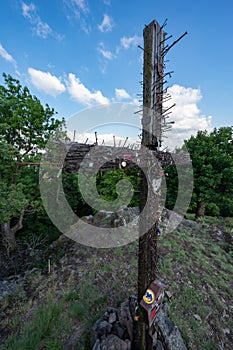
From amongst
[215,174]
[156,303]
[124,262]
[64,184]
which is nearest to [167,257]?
[124,262]

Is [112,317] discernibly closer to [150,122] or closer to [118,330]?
[118,330]

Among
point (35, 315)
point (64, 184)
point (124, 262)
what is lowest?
point (35, 315)

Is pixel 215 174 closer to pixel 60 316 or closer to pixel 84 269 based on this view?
pixel 84 269

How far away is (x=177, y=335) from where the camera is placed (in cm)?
206

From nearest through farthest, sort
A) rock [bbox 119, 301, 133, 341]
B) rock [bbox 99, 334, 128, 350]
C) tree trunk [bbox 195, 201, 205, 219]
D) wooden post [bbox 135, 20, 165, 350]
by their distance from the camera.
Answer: wooden post [bbox 135, 20, 165, 350], rock [bbox 99, 334, 128, 350], rock [bbox 119, 301, 133, 341], tree trunk [bbox 195, 201, 205, 219]

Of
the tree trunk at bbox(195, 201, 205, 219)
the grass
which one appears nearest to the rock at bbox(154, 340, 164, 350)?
the grass

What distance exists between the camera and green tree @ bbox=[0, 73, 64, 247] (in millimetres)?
4746

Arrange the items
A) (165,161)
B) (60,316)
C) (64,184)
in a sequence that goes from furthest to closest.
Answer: (64,184), (60,316), (165,161)

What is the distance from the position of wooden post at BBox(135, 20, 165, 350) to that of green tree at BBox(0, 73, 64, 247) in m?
4.39

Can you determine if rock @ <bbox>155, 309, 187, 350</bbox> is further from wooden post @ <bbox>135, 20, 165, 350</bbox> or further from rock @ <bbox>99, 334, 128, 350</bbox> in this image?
wooden post @ <bbox>135, 20, 165, 350</bbox>

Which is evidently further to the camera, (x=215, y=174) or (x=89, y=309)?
(x=215, y=174)

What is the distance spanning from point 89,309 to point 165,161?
3.14 meters

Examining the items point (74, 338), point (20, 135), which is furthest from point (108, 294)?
point (20, 135)

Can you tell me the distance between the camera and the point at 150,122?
1602 millimetres
